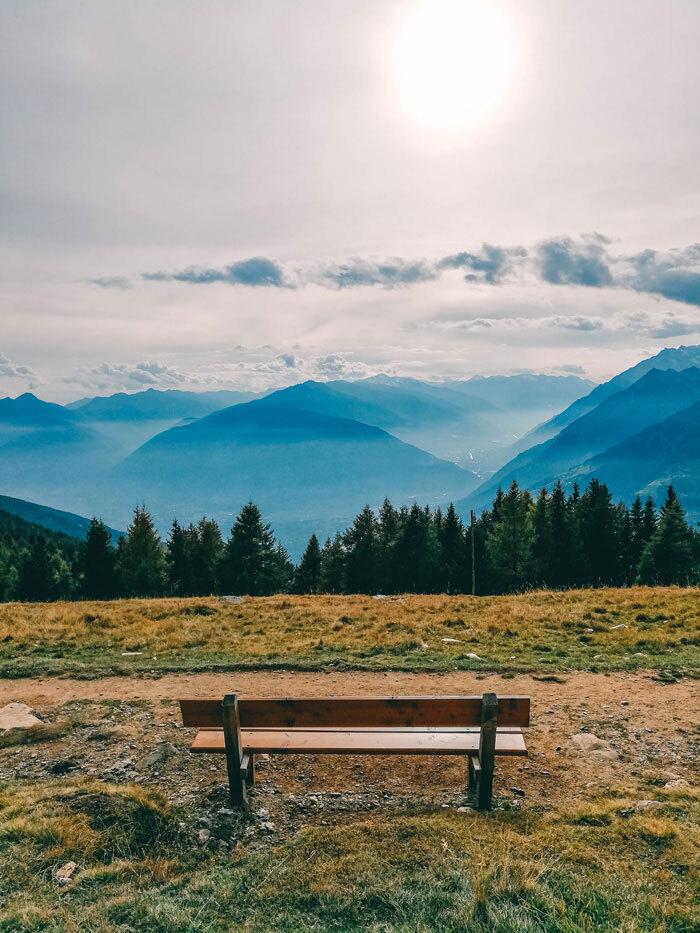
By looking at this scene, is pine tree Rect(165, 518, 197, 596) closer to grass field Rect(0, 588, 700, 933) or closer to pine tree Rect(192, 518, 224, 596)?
pine tree Rect(192, 518, 224, 596)

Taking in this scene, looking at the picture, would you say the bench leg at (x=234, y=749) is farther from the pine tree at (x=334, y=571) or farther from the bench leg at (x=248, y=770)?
the pine tree at (x=334, y=571)

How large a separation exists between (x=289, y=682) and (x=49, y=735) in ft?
16.3

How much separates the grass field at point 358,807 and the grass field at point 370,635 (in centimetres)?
11

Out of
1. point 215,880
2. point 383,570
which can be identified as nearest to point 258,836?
point 215,880

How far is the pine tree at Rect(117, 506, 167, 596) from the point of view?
57.0 meters

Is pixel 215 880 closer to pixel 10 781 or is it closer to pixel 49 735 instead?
pixel 10 781

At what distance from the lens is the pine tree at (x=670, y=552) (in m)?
56.2

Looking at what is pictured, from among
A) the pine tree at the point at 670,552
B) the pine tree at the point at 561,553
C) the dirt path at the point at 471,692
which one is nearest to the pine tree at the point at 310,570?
the pine tree at the point at 561,553

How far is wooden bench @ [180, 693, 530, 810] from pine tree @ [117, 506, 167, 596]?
171 ft

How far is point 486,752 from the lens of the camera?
291 inches

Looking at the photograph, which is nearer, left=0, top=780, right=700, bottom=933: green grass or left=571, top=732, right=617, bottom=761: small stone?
left=0, top=780, right=700, bottom=933: green grass

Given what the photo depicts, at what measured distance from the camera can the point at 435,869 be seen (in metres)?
6.03

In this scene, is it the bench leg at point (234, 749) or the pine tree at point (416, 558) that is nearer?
the bench leg at point (234, 749)

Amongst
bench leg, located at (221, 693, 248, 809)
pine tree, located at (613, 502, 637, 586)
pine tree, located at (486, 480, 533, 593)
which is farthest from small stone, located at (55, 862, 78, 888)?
pine tree, located at (613, 502, 637, 586)
